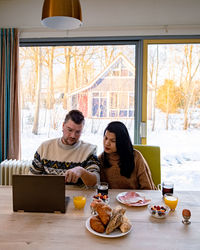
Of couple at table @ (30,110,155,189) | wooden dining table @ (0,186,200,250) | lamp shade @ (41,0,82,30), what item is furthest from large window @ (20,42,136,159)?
wooden dining table @ (0,186,200,250)

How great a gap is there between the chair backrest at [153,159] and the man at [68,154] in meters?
0.48

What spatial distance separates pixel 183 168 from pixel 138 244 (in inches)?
86.0

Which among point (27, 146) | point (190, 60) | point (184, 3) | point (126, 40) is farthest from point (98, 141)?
point (184, 3)

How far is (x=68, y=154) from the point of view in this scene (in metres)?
1.85

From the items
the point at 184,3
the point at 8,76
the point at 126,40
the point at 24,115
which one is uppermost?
the point at 184,3

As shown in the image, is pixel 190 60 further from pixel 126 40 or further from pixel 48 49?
pixel 48 49

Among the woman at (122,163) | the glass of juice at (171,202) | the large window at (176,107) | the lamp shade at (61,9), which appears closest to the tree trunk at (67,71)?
the large window at (176,107)

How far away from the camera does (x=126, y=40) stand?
113 inches

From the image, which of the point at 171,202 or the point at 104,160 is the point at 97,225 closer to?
A: the point at 171,202

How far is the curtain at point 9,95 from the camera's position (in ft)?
9.46

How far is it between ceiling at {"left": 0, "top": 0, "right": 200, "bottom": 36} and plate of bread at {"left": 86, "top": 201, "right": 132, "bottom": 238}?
87.7 inches

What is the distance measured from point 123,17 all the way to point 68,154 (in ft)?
6.01

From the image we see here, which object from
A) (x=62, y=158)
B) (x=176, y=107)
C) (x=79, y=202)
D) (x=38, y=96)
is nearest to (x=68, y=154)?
(x=62, y=158)

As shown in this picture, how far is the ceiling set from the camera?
2723 mm
